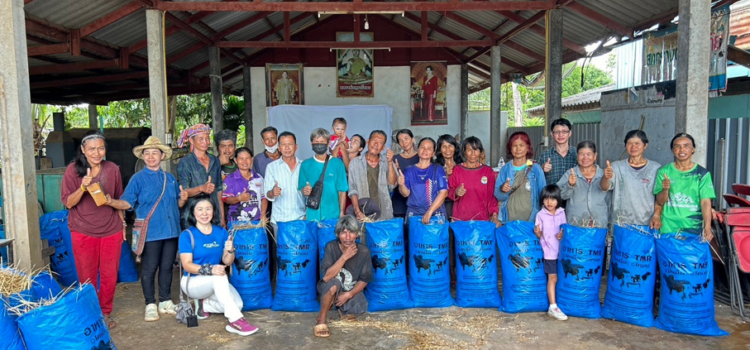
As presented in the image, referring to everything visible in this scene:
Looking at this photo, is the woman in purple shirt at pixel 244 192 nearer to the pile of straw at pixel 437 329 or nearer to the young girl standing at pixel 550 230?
the pile of straw at pixel 437 329

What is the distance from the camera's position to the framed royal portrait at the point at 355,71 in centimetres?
1212

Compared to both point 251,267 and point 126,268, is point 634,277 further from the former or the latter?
point 126,268

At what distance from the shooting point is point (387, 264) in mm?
3820

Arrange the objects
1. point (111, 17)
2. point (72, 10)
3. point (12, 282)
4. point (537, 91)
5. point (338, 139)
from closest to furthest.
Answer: point (12, 282) < point (338, 139) < point (72, 10) < point (111, 17) < point (537, 91)

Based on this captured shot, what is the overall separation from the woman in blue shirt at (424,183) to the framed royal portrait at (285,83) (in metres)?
8.50

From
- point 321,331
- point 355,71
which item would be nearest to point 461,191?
point 321,331

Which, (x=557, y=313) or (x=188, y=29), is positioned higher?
(x=188, y=29)

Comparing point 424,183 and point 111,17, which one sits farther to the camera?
point 111,17

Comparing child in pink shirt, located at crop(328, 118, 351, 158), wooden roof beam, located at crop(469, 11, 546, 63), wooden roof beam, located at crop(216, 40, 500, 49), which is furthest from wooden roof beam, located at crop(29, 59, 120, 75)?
wooden roof beam, located at crop(469, 11, 546, 63)

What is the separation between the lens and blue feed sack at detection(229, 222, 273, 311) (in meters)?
3.80

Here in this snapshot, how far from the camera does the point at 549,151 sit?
13.7 feet

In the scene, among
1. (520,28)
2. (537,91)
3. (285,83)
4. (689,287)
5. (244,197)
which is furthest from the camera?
(537,91)

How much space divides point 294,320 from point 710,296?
281cm

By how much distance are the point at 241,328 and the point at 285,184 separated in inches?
45.5
